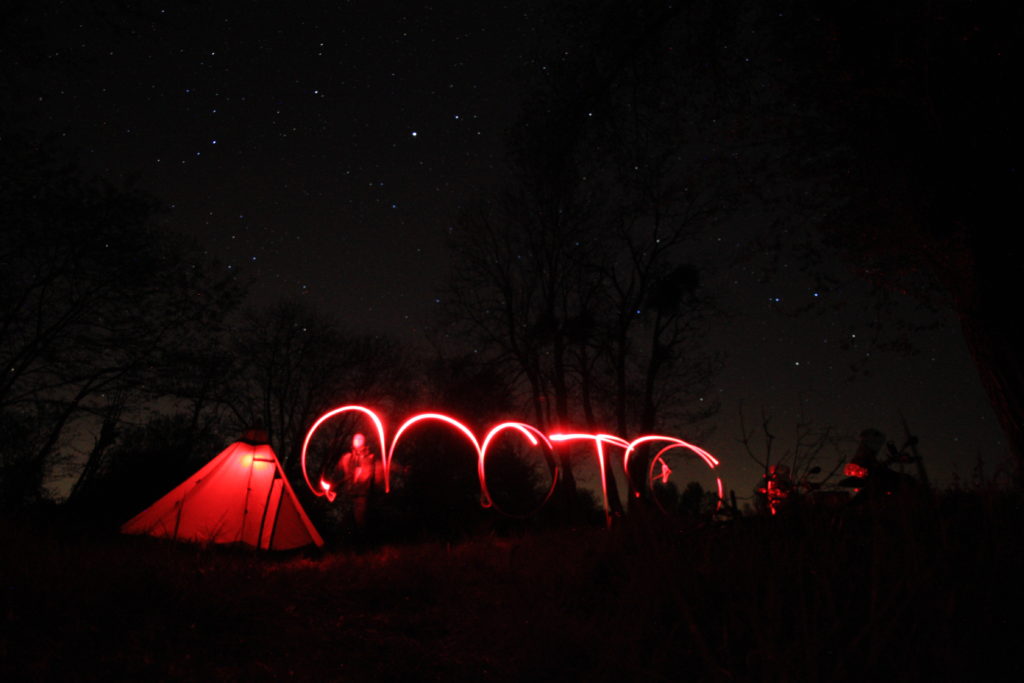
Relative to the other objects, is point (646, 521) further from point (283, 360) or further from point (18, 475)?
point (283, 360)

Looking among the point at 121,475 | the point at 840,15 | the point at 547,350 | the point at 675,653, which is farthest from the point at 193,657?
the point at 547,350

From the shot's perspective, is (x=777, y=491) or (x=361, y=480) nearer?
(x=777, y=491)

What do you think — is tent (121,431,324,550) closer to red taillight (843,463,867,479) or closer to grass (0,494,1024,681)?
grass (0,494,1024,681)

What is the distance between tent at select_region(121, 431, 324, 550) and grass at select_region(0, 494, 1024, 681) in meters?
3.00

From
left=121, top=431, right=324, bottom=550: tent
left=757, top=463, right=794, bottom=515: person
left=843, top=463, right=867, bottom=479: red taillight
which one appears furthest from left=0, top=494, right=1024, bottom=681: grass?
left=121, top=431, right=324, bottom=550: tent

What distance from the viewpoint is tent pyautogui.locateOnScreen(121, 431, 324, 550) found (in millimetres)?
8984

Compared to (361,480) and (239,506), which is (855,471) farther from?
(239,506)

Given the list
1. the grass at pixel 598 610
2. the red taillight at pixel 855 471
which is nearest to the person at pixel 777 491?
the grass at pixel 598 610

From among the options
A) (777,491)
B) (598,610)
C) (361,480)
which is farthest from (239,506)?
(777,491)

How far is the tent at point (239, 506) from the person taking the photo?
8984 mm

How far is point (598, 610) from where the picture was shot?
4.12m

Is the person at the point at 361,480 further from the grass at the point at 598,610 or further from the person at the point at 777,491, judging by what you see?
the person at the point at 777,491

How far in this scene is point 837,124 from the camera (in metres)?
6.88

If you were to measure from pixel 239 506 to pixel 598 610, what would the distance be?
742 cm
